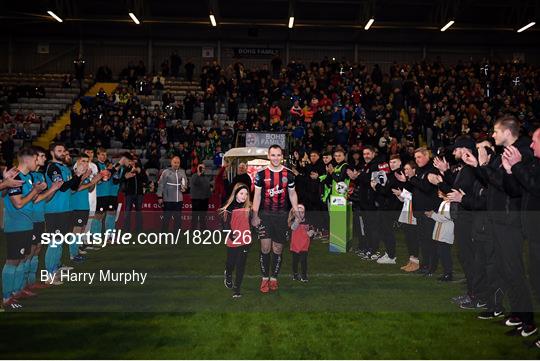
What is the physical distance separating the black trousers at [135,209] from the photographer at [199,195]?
151 centimetres

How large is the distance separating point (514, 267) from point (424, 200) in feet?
11.8

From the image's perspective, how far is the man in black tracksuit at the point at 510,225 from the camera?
5895mm

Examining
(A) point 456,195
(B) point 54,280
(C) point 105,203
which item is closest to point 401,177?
(A) point 456,195

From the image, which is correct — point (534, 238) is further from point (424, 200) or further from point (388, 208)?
point (388, 208)

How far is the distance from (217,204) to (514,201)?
10.6 meters

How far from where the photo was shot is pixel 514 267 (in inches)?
→ 232

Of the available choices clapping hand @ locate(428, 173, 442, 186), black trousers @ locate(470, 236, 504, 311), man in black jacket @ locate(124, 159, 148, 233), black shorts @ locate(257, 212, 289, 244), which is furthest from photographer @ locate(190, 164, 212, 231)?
black trousers @ locate(470, 236, 504, 311)

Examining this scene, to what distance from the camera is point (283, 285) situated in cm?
891

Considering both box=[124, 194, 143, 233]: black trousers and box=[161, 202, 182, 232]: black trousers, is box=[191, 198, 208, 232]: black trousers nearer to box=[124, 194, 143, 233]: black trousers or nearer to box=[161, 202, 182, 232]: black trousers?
box=[161, 202, 182, 232]: black trousers

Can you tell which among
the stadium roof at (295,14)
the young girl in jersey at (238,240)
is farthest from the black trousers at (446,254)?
the stadium roof at (295,14)

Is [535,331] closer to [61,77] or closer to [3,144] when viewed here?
[3,144]

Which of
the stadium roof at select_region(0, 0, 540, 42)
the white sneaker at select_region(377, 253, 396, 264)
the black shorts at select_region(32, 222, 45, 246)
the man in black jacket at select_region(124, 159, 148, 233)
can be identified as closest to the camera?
the black shorts at select_region(32, 222, 45, 246)

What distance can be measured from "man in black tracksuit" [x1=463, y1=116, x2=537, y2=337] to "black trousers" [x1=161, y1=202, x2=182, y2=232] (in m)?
10.0

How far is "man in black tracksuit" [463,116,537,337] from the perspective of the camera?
19.3ft
